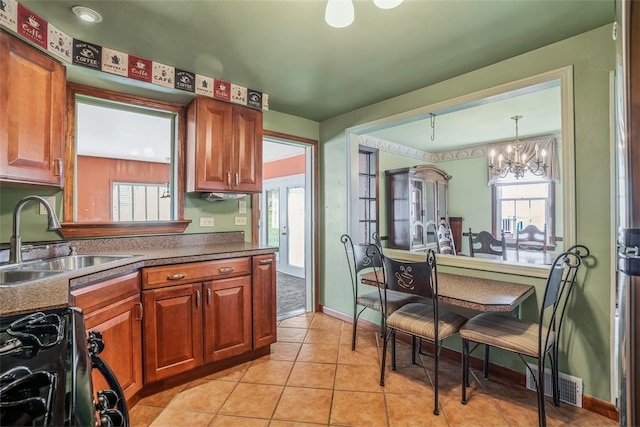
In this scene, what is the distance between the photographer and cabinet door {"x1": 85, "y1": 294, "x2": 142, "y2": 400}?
158 cm

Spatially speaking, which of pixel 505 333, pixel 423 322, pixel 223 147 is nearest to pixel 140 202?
pixel 223 147

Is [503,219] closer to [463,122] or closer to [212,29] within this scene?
[463,122]

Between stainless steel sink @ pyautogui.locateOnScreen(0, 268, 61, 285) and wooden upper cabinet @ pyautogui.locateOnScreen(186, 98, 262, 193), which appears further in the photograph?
wooden upper cabinet @ pyautogui.locateOnScreen(186, 98, 262, 193)

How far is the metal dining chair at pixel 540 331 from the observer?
162 centimetres

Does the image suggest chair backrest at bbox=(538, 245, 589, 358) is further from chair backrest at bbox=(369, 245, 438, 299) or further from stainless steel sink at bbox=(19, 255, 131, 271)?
stainless steel sink at bbox=(19, 255, 131, 271)

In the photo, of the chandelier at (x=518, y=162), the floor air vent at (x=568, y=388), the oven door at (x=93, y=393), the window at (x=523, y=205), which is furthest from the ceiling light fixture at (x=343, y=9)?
the window at (x=523, y=205)

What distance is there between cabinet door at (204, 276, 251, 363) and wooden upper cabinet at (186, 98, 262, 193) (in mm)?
850

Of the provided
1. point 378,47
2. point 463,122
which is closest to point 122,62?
point 378,47

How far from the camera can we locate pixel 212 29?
1.81 m

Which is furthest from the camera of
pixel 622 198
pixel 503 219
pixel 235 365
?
pixel 503 219

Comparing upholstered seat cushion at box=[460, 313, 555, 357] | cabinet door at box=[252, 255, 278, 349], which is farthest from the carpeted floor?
upholstered seat cushion at box=[460, 313, 555, 357]

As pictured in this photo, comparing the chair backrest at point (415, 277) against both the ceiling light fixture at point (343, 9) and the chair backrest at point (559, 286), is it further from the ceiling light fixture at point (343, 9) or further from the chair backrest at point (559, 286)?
the ceiling light fixture at point (343, 9)

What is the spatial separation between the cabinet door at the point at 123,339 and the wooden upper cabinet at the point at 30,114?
89 cm

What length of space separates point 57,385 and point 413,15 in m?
2.10
